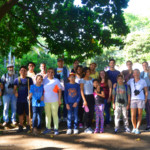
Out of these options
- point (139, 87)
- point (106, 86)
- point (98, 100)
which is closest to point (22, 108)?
point (98, 100)

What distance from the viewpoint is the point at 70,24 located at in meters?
8.30

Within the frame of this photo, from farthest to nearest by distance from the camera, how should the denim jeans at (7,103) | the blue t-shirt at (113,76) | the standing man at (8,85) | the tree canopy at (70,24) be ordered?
1. the tree canopy at (70,24)
2. the blue t-shirt at (113,76)
3. the denim jeans at (7,103)
4. the standing man at (8,85)

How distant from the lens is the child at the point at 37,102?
6.46 metres

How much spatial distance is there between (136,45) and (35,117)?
2563cm

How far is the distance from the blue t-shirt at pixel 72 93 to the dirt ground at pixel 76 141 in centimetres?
100

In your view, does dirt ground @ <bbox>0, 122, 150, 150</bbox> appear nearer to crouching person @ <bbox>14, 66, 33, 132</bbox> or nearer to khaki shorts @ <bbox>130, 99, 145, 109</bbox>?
crouching person @ <bbox>14, 66, 33, 132</bbox>

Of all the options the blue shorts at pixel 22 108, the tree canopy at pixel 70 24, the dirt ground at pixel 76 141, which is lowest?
the dirt ground at pixel 76 141

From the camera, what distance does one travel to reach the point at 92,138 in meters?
5.94

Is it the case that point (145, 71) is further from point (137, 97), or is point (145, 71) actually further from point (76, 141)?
point (76, 141)

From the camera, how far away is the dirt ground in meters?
5.16

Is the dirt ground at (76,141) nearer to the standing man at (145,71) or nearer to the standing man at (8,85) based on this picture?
the standing man at (8,85)

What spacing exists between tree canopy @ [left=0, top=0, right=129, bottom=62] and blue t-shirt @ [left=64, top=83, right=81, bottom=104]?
96.8 inches

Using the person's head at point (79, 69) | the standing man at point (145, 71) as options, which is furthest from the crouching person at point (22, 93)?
the standing man at point (145, 71)

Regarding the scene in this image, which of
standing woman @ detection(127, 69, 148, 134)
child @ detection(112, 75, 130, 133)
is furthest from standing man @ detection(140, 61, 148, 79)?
child @ detection(112, 75, 130, 133)
